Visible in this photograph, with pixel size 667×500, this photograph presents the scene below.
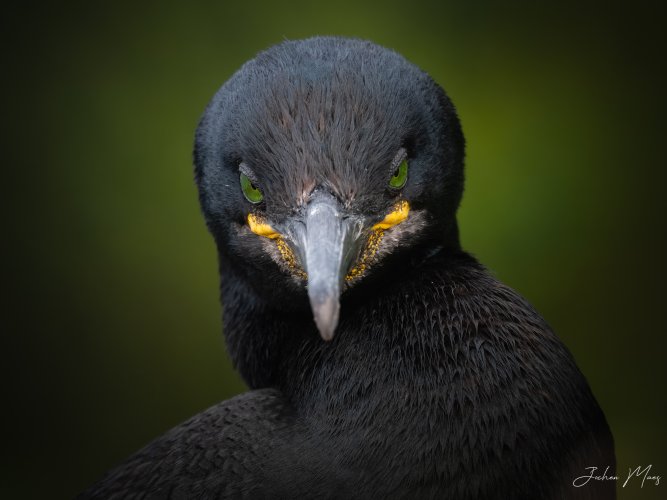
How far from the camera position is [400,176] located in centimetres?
200

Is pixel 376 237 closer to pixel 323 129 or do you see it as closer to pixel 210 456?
pixel 323 129

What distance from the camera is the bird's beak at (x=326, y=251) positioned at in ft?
5.30

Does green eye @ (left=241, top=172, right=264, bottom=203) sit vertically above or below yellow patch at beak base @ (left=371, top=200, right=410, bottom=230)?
above

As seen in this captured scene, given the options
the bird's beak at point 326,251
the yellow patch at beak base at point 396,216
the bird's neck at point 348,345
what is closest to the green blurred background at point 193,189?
the bird's neck at point 348,345

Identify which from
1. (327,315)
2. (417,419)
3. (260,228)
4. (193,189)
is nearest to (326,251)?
(327,315)

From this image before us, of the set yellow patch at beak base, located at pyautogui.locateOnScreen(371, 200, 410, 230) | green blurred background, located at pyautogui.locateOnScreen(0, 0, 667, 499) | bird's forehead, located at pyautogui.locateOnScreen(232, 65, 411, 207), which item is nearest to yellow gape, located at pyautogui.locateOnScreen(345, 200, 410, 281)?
yellow patch at beak base, located at pyautogui.locateOnScreen(371, 200, 410, 230)

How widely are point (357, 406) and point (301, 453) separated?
166mm

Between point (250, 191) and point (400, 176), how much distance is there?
36 cm

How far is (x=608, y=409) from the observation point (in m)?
4.16

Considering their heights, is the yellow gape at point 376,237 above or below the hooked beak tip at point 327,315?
above

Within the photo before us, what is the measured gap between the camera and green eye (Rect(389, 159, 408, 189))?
1979mm

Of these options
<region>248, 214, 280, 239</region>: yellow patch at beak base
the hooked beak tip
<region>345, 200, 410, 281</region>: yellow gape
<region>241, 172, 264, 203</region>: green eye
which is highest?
<region>241, 172, 264, 203</region>: green eye

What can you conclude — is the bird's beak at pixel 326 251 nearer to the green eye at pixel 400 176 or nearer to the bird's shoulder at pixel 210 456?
the green eye at pixel 400 176

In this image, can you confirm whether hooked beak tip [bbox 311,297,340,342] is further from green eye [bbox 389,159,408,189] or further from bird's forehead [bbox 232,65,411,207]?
green eye [bbox 389,159,408,189]
